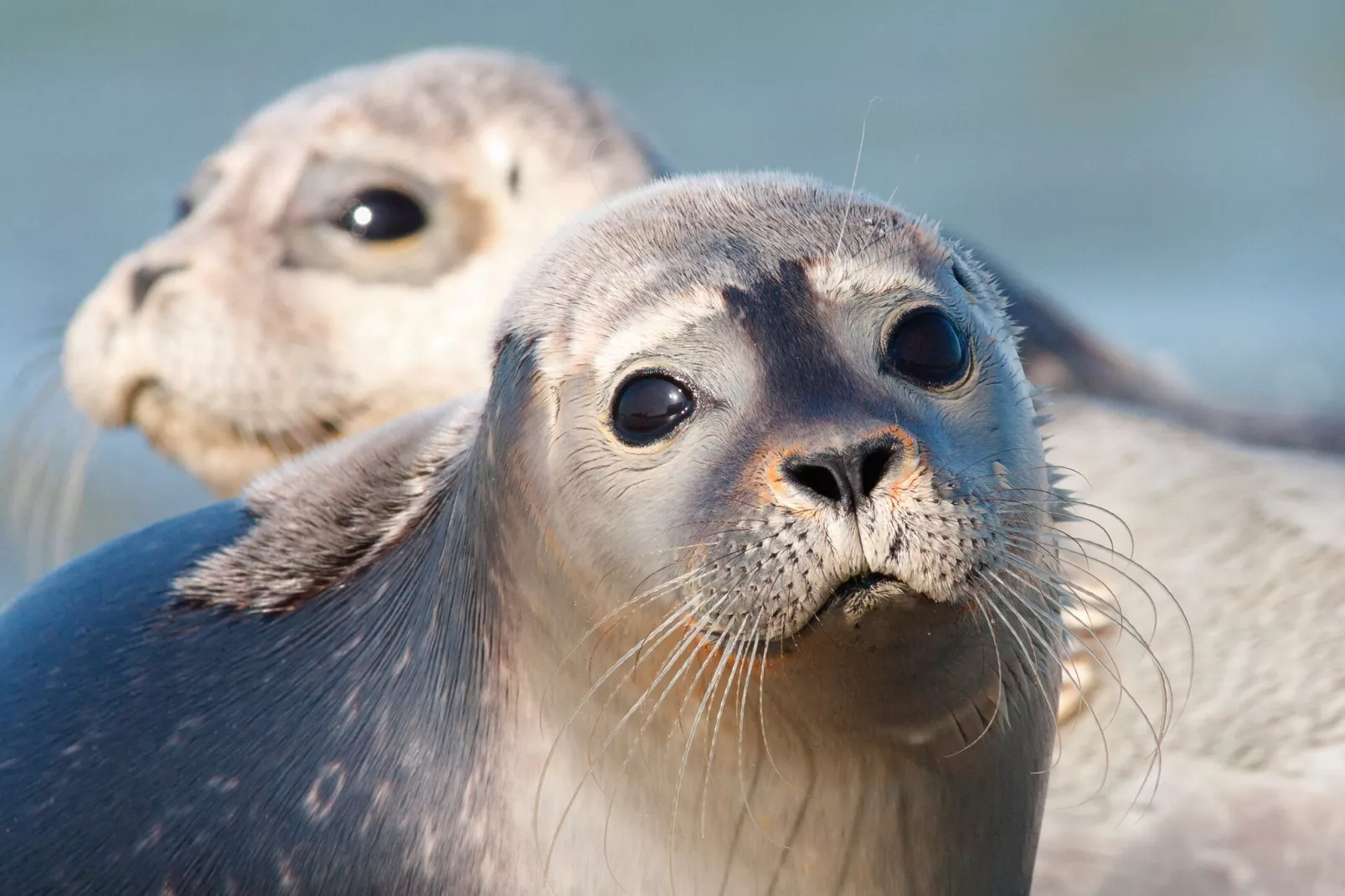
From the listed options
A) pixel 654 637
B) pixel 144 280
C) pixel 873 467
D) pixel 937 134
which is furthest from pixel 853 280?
pixel 937 134

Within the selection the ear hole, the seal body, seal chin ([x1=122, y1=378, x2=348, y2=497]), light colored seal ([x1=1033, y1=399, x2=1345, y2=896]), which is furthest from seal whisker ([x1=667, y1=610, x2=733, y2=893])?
seal chin ([x1=122, y1=378, x2=348, y2=497])

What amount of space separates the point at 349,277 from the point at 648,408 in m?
2.71

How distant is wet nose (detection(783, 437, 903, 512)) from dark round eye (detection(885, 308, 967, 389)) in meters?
0.25

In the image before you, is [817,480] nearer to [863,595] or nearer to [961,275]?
[863,595]

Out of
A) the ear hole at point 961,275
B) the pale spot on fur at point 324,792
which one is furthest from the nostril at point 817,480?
the pale spot on fur at point 324,792

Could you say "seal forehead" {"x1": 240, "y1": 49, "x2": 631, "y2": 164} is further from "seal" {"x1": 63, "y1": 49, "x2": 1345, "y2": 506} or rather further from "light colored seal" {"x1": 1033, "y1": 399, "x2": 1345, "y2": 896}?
"light colored seal" {"x1": 1033, "y1": 399, "x2": 1345, "y2": 896}

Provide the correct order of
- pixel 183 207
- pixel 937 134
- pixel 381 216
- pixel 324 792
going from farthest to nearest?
pixel 937 134, pixel 183 207, pixel 381 216, pixel 324 792

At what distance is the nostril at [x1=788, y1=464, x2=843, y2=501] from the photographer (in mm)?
2381

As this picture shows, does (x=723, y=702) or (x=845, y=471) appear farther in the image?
(x=723, y=702)

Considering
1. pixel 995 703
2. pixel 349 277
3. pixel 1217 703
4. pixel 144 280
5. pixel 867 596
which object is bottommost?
pixel 1217 703

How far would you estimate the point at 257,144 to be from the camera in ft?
17.7

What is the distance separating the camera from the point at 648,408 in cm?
261

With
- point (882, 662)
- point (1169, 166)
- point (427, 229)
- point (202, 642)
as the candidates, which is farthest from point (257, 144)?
point (1169, 166)

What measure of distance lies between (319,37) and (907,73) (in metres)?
5.01
